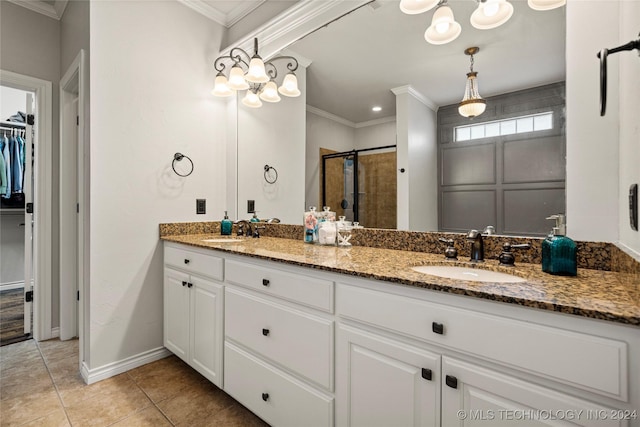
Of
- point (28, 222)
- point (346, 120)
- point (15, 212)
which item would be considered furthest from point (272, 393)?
point (15, 212)

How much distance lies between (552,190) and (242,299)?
4.70 ft

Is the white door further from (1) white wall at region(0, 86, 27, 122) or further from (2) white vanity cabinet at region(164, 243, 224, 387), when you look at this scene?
(1) white wall at region(0, 86, 27, 122)

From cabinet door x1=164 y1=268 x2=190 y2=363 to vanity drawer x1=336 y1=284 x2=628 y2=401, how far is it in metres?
1.34

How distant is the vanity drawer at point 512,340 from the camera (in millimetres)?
653

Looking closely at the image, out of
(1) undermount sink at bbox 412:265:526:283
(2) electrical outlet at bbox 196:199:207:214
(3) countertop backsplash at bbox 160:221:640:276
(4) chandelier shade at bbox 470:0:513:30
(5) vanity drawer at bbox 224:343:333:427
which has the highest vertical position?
(4) chandelier shade at bbox 470:0:513:30

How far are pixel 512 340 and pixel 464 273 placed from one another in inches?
18.3

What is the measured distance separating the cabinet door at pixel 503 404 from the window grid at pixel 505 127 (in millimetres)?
976

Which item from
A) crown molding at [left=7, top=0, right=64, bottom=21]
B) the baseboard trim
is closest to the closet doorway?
crown molding at [left=7, top=0, right=64, bottom=21]

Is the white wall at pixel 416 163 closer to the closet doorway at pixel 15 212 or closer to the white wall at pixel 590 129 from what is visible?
the white wall at pixel 590 129

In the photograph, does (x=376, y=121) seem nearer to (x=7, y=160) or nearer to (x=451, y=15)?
(x=451, y=15)

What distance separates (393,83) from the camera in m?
1.66

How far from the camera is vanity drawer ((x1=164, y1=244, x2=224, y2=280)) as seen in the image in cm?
167

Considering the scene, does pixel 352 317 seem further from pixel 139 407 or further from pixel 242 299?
pixel 139 407

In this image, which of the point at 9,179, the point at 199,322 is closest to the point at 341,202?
the point at 199,322
